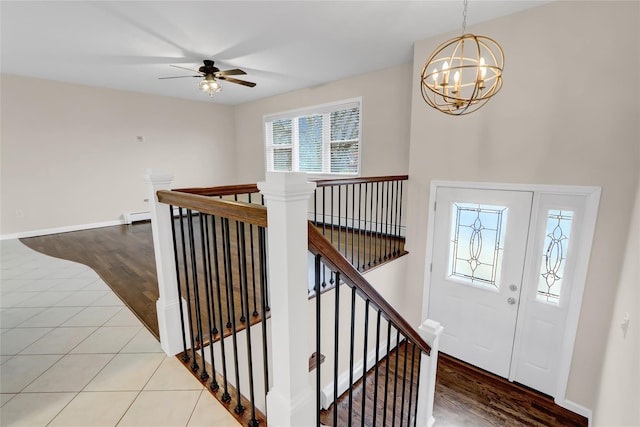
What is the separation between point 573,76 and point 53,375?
4.32 meters

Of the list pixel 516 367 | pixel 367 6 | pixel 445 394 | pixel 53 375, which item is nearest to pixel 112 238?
pixel 53 375

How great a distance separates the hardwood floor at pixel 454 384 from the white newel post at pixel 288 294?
1.40 meters

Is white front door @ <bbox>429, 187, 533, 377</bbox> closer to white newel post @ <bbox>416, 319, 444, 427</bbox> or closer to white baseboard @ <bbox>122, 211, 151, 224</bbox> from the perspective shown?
white newel post @ <bbox>416, 319, 444, 427</bbox>

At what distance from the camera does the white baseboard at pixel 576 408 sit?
8.82ft

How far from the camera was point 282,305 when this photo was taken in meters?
0.99

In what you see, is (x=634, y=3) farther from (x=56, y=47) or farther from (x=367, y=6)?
(x=56, y=47)

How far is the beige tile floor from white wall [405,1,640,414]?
3129mm

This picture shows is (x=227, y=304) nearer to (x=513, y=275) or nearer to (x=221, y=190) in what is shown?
(x=221, y=190)

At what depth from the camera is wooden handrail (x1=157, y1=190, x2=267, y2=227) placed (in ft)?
3.30

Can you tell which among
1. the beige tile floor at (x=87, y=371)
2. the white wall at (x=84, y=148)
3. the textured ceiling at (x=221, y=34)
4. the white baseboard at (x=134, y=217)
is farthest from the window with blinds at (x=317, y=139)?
the beige tile floor at (x=87, y=371)

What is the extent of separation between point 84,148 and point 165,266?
16.3 ft

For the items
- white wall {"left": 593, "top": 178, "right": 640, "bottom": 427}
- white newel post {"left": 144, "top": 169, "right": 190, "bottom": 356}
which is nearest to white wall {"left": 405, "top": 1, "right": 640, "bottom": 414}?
white wall {"left": 593, "top": 178, "right": 640, "bottom": 427}

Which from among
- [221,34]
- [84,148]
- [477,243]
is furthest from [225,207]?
[84,148]

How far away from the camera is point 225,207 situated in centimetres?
113
